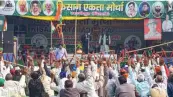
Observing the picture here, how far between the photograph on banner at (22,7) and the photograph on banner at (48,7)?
2.84 ft

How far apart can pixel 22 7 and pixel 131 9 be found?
5533 mm

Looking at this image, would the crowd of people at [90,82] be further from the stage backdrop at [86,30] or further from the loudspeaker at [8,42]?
the stage backdrop at [86,30]

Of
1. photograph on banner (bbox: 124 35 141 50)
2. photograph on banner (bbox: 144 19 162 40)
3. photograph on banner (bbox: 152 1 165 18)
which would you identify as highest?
photograph on banner (bbox: 152 1 165 18)

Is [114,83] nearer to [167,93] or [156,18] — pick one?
[167,93]

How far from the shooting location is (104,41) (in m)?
28.8

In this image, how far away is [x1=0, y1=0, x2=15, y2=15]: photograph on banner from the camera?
27.3 metres

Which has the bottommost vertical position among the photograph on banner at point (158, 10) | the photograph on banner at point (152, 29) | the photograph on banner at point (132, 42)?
the photograph on banner at point (132, 42)

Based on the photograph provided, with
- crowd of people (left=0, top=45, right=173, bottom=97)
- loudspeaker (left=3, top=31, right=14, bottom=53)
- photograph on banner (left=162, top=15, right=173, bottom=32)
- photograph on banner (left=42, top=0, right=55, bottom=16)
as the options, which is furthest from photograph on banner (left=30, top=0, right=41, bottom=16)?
crowd of people (left=0, top=45, right=173, bottom=97)

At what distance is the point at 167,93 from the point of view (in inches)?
473

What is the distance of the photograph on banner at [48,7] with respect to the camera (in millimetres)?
27766

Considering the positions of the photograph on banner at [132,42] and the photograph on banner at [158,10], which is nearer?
the photograph on banner at [158,10]

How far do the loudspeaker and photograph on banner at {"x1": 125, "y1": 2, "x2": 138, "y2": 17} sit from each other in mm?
6531

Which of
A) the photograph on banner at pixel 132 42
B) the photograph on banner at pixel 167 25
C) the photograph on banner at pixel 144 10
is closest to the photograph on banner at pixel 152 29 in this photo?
the photograph on banner at pixel 167 25

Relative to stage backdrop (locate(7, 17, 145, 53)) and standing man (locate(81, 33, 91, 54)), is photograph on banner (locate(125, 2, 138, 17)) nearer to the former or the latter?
stage backdrop (locate(7, 17, 145, 53))
